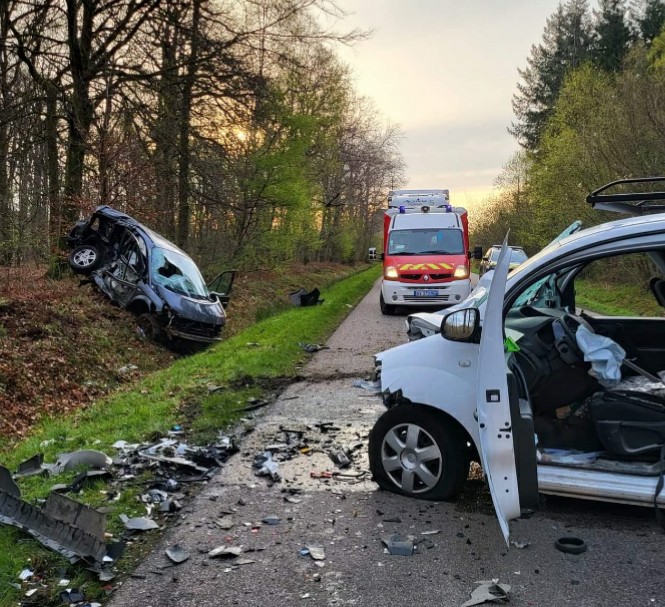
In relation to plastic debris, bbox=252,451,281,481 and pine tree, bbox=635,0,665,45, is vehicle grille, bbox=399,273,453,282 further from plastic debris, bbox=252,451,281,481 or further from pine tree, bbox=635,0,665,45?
pine tree, bbox=635,0,665,45

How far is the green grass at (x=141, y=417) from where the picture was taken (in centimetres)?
343

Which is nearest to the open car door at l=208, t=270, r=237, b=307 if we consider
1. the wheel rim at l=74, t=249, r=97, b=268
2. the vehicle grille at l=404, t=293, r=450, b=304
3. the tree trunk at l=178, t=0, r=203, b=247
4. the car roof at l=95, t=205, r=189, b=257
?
the car roof at l=95, t=205, r=189, b=257

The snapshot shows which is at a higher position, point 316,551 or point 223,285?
point 223,285

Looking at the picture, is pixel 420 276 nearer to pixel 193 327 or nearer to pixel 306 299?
pixel 306 299

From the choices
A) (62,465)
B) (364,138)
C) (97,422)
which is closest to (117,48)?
(97,422)

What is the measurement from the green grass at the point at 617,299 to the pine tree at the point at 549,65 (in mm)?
22351

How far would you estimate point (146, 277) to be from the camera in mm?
12805

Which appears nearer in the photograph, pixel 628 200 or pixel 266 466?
pixel 628 200

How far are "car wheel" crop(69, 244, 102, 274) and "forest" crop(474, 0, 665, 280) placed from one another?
1049cm

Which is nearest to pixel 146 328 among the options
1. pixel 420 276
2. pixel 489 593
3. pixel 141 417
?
pixel 141 417

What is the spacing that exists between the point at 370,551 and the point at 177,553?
1162 millimetres

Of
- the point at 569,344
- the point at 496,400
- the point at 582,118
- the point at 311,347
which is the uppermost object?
the point at 582,118

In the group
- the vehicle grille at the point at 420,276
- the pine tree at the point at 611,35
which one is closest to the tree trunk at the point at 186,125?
the vehicle grille at the point at 420,276

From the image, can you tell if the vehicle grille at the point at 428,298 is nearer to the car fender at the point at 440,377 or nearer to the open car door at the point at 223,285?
the open car door at the point at 223,285
